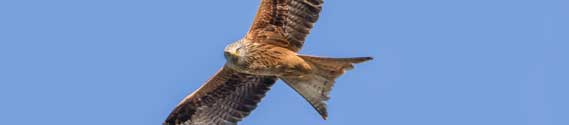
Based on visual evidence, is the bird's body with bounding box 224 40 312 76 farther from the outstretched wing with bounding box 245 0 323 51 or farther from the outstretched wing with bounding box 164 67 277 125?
the outstretched wing with bounding box 164 67 277 125

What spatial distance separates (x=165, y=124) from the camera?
65.6 ft

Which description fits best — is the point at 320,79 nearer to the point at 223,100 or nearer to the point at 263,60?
the point at 263,60

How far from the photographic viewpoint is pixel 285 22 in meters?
18.4

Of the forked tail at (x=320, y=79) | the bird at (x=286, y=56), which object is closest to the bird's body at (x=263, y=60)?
the bird at (x=286, y=56)

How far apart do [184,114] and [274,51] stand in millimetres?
2514

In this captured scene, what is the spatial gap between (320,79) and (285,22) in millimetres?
1003

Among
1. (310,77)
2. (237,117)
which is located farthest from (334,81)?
(237,117)

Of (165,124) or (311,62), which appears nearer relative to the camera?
(311,62)

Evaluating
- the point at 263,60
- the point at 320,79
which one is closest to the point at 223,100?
the point at 263,60

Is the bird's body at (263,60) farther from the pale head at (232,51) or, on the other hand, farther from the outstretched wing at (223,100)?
the outstretched wing at (223,100)

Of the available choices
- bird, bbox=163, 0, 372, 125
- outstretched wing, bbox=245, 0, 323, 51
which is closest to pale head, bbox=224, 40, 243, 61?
bird, bbox=163, 0, 372, 125

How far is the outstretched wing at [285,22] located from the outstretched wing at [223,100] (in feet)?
4.05

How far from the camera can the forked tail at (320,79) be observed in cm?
1784

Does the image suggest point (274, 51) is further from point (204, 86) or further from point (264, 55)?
point (204, 86)
